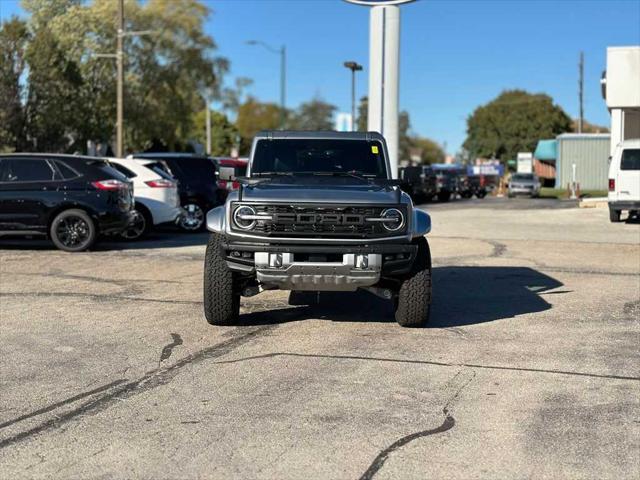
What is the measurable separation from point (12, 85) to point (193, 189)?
1628 cm

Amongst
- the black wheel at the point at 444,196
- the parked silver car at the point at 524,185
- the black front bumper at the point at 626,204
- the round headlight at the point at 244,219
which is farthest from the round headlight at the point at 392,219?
the parked silver car at the point at 524,185

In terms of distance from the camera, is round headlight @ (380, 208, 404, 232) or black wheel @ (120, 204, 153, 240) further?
black wheel @ (120, 204, 153, 240)

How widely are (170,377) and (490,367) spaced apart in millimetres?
2447

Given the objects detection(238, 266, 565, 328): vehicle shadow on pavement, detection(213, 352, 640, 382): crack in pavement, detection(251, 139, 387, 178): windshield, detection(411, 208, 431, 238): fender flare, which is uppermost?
detection(251, 139, 387, 178): windshield

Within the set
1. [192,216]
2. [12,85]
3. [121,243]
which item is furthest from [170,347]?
[12,85]

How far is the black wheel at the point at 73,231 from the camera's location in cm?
1310

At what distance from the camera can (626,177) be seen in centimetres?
2042

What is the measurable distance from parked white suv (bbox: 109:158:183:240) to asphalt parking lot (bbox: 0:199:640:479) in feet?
17.5

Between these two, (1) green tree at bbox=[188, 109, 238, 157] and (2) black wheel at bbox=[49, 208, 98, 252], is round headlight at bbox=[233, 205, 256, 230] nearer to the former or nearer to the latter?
(2) black wheel at bbox=[49, 208, 98, 252]

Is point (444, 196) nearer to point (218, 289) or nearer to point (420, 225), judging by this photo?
point (420, 225)

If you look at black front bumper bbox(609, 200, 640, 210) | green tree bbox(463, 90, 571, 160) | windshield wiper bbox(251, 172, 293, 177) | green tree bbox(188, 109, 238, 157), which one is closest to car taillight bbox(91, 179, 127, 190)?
windshield wiper bbox(251, 172, 293, 177)

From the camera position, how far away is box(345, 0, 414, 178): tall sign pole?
→ 20.0 m

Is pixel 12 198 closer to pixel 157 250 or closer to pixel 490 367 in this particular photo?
pixel 157 250

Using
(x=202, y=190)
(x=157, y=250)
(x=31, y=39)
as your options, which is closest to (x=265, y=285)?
(x=157, y=250)
